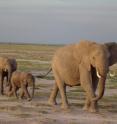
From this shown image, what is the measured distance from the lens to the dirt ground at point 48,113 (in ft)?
49.0

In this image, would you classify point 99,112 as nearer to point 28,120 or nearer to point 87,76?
point 87,76

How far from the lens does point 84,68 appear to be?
1739 centimetres

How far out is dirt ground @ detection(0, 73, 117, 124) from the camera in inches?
588

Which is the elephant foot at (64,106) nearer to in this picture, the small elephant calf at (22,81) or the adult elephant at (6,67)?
the small elephant calf at (22,81)

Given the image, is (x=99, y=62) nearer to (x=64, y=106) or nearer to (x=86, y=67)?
(x=86, y=67)

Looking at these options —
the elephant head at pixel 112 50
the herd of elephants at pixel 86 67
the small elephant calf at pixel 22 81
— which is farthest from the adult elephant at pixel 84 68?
the small elephant calf at pixel 22 81

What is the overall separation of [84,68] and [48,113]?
1.95 metres

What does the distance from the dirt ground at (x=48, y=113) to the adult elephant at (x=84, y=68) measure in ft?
1.96

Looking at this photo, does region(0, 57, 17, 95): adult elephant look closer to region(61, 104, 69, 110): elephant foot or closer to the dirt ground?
the dirt ground

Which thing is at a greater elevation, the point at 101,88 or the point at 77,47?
the point at 77,47

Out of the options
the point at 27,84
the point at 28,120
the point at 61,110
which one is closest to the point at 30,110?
the point at 61,110

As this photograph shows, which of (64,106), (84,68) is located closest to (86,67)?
(84,68)

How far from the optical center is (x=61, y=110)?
1766cm

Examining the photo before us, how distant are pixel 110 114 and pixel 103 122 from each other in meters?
1.93
